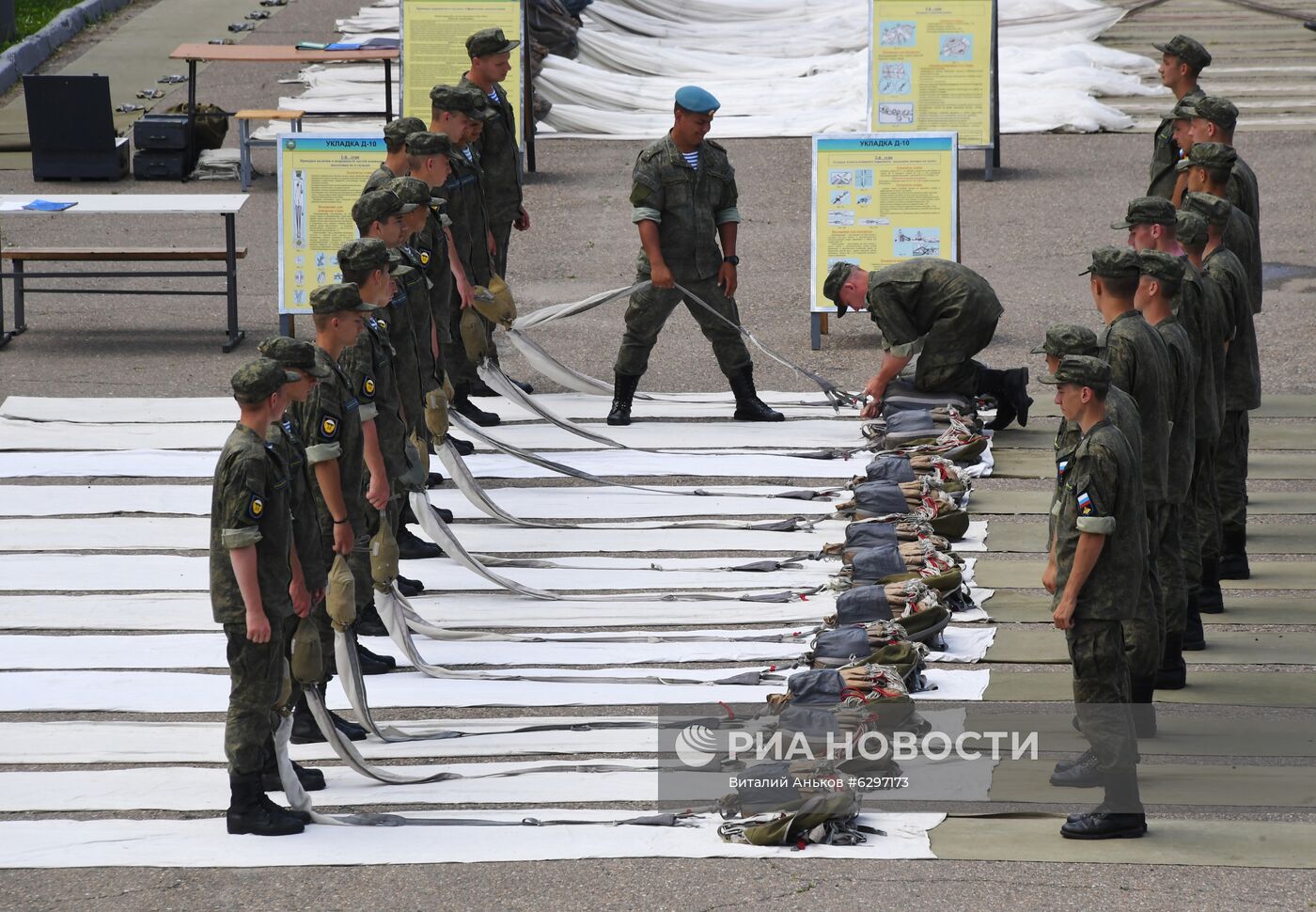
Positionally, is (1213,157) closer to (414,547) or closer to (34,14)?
(414,547)

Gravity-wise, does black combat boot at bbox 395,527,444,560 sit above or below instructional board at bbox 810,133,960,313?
below

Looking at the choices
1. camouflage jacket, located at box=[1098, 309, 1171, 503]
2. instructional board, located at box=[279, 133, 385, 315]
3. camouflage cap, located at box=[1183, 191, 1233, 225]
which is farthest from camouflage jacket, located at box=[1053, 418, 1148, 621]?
instructional board, located at box=[279, 133, 385, 315]

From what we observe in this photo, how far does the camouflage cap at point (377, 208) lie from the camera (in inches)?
356

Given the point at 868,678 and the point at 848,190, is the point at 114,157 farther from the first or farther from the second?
the point at 868,678

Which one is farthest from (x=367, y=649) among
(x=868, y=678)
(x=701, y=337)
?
(x=701, y=337)

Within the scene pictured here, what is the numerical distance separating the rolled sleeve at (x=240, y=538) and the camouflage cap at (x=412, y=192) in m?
2.90

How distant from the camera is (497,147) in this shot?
1270cm

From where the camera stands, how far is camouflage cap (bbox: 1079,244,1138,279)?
302 inches

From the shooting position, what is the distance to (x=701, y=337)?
14.4 metres

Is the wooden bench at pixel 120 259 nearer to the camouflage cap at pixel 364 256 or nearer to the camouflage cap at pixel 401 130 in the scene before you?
the camouflage cap at pixel 401 130

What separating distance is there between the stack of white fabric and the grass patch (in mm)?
3912

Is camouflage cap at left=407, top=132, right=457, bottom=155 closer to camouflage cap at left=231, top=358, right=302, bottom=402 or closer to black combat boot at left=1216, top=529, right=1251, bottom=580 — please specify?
camouflage cap at left=231, top=358, right=302, bottom=402

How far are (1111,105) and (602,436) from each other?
34.6 ft

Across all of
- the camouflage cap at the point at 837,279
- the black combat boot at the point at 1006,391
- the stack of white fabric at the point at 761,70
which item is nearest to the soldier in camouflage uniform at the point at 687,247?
the camouflage cap at the point at 837,279
